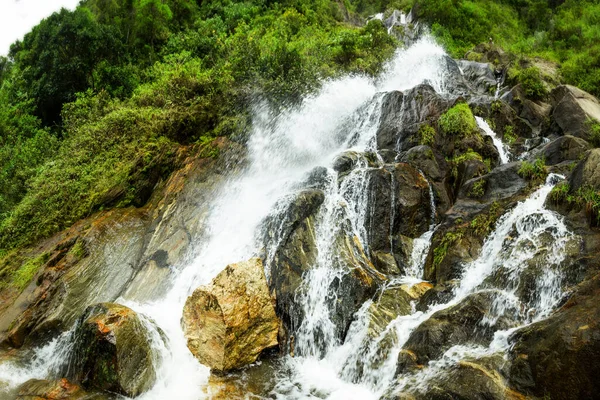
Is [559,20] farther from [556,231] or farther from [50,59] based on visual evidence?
[50,59]

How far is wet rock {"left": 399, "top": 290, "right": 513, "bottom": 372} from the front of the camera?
311 inches

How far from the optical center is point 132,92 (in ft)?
72.0

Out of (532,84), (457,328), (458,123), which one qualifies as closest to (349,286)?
(457,328)

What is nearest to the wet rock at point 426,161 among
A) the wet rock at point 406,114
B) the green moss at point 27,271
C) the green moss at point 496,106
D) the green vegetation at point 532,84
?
the wet rock at point 406,114

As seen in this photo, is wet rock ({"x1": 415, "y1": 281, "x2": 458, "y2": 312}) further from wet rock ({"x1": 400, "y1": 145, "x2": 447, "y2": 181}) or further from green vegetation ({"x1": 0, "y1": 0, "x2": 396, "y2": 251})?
green vegetation ({"x1": 0, "y1": 0, "x2": 396, "y2": 251})

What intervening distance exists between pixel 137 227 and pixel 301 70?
1068cm

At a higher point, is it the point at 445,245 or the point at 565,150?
the point at 565,150

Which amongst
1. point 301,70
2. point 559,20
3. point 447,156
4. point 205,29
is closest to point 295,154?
point 301,70

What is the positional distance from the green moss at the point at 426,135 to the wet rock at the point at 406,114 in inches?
7.6

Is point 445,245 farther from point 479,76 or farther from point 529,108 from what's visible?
point 479,76

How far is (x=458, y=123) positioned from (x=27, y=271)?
1548 centimetres

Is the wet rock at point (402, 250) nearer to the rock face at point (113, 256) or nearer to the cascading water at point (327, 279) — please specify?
the cascading water at point (327, 279)

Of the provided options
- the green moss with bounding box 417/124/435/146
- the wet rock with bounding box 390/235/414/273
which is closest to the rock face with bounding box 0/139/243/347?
the wet rock with bounding box 390/235/414/273

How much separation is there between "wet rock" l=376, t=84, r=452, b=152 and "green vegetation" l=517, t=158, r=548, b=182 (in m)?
4.13
